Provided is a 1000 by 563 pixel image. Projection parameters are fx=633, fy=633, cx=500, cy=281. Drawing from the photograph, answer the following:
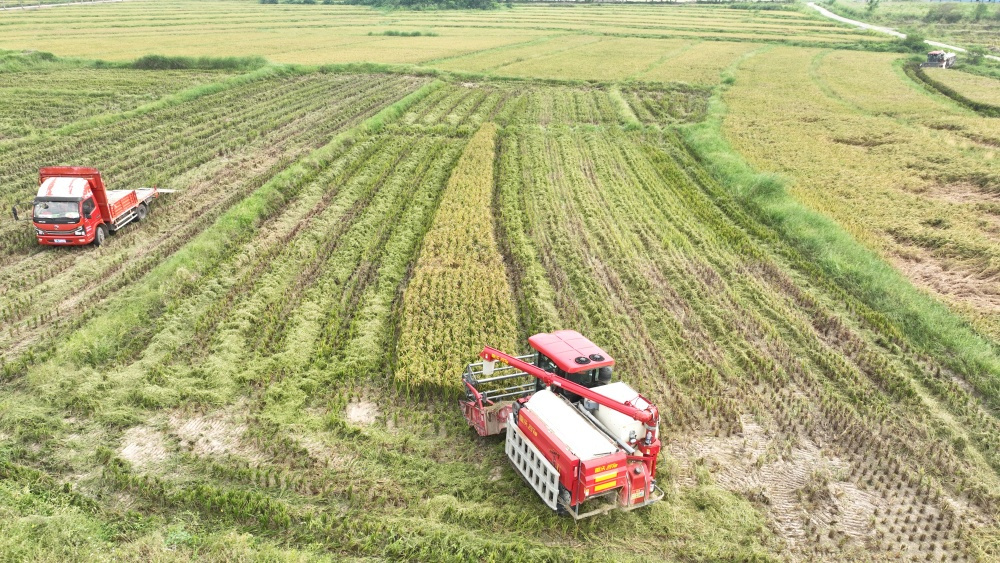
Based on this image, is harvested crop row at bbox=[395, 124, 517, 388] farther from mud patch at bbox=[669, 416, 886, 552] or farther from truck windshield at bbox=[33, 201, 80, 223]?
truck windshield at bbox=[33, 201, 80, 223]

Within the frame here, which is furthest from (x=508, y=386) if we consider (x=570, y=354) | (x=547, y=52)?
(x=547, y=52)

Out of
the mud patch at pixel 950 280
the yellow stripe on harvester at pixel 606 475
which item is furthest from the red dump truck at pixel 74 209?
the mud patch at pixel 950 280

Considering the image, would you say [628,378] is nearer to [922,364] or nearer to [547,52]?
[922,364]

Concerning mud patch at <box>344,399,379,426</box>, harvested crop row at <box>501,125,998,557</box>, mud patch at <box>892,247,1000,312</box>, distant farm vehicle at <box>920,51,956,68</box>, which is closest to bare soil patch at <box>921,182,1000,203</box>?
mud patch at <box>892,247,1000,312</box>

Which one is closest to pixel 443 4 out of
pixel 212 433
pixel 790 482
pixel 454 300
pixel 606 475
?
pixel 454 300


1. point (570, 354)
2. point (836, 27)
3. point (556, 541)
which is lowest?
point (556, 541)

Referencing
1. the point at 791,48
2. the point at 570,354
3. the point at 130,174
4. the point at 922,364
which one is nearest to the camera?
the point at 570,354

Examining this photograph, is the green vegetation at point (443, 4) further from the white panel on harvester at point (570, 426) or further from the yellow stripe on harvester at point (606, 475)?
the yellow stripe on harvester at point (606, 475)
